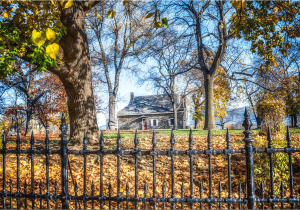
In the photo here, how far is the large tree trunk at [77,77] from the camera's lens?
255 inches

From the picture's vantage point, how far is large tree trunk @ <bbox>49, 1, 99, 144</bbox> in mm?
6488

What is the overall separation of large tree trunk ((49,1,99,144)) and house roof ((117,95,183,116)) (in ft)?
85.1

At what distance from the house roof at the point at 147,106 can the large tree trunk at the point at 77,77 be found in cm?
2594

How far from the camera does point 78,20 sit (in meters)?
6.67

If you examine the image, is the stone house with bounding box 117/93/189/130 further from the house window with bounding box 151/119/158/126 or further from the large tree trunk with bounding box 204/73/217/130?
the large tree trunk with bounding box 204/73/217/130

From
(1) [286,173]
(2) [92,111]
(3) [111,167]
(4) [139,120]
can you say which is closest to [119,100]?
(4) [139,120]

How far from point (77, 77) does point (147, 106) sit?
27834 millimetres

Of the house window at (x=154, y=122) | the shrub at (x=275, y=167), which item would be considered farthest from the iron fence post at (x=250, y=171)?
the house window at (x=154, y=122)

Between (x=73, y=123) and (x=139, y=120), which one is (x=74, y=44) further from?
(x=139, y=120)

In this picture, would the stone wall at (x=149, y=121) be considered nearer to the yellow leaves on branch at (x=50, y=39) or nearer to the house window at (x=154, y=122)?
the house window at (x=154, y=122)

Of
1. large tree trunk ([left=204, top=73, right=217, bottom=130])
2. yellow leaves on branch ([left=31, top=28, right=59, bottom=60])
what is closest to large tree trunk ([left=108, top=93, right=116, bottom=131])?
large tree trunk ([left=204, top=73, right=217, bottom=130])

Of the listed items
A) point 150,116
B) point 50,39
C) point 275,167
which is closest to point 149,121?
point 150,116

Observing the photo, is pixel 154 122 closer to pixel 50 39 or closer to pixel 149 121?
pixel 149 121

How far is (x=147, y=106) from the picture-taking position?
34344 mm
